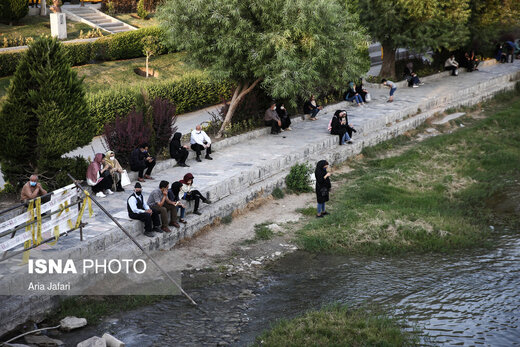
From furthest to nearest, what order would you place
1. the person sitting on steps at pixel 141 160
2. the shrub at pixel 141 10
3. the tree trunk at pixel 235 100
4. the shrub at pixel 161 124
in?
the shrub at pixel 141 10
the tree trunk at pixel 235 100
the shrub at pixel 161 124
the person sitting on steps at pixel 141 160

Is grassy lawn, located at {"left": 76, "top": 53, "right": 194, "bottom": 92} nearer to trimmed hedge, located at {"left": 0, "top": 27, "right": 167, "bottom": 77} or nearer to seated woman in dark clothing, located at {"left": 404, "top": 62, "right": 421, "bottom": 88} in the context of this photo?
trimmed hedge, located at {"left": 0, "top": 27, "right": 167, "bottom": 77}

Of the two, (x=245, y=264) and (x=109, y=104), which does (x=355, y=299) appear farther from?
(x=109, y=104)

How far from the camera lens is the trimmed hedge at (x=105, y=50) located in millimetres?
24516

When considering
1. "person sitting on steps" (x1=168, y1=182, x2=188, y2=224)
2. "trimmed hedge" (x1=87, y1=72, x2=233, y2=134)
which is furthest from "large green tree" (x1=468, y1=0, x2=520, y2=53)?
"person sitting on steps" (x1=168, y1=182, x2=188, y2=224)

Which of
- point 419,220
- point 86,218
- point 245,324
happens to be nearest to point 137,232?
point 86,218

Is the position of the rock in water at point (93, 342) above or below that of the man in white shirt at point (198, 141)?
below

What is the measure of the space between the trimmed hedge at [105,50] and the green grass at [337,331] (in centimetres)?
1796

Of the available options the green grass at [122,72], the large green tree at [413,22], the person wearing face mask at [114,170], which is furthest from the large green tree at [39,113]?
the large green tree at [413,22]

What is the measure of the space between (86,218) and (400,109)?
1425 centimetres

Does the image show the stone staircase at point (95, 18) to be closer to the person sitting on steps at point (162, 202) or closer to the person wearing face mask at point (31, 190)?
the person wearing face mask at point (31, 190)

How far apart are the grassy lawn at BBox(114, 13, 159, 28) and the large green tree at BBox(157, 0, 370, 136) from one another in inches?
622

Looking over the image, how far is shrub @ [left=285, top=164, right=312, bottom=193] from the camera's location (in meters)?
16.2

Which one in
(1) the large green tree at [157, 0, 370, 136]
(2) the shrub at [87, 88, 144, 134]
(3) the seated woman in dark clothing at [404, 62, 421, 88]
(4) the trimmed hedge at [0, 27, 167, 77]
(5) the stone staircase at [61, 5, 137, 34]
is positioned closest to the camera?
(1) the large green tree at [157, 0, 370, 136]

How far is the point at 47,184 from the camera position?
1360cm
